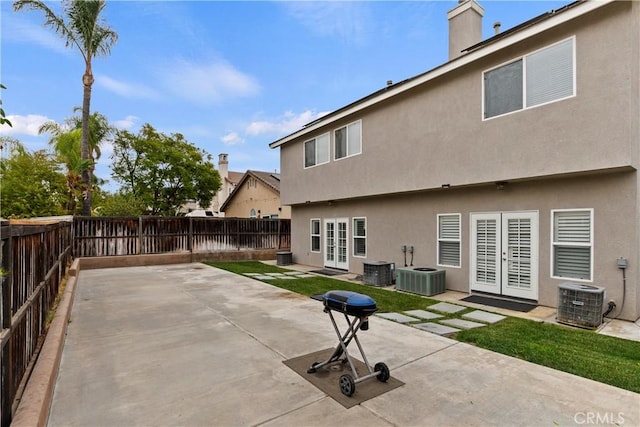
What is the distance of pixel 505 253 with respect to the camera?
7.13 metres

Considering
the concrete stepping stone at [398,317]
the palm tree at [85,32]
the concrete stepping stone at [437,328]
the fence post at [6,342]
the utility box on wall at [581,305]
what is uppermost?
the palm tree at [85,32]

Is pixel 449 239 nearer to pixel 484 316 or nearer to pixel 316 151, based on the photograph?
pixel 484 316

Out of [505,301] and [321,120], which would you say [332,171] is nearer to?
[321,120]

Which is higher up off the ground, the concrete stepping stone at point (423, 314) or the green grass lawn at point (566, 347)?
the green grass lawn at point (566, 347)

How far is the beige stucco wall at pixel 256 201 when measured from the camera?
822 inches

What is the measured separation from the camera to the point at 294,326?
17.5ft

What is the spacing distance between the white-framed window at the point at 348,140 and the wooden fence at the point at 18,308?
8362mm

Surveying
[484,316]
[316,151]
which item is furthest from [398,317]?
[316,151]

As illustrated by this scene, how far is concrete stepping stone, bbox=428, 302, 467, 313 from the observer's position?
20.9 feet

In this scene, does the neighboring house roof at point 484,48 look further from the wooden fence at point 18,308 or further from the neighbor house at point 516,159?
the wooden fence at point 18,308

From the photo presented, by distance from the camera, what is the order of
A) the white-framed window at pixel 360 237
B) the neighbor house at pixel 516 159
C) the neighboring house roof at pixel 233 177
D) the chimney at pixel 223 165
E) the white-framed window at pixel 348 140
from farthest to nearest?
the neighboring house roof at pixel 233 177, the chimney at pixel 223 165, the white-framed window at pixel 360 237, the white-framed window at pixel 348 140, the neighbor house at pixel 516 159

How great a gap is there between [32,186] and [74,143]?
10.6 ft

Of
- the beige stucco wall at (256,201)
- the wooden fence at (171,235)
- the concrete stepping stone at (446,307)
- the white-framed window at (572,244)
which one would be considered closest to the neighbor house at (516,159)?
the white-framed window at (572,244)

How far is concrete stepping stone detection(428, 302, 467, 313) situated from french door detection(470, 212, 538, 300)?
1280 millimetres
